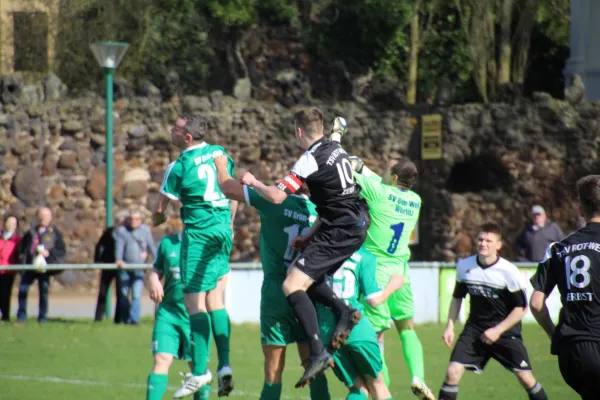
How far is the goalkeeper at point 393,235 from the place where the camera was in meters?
9.33

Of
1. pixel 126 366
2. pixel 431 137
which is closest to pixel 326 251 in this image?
pixel 126 366

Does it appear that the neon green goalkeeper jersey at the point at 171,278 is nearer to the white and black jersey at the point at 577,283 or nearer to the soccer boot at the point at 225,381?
the soccer boot at the point at 225,381

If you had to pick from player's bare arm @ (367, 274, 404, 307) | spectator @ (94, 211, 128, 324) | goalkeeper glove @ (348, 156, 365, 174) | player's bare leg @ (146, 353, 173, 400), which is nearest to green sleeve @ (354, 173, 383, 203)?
goalkeeper glove @ (348, 156, 365, 174)

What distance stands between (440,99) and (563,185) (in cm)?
337

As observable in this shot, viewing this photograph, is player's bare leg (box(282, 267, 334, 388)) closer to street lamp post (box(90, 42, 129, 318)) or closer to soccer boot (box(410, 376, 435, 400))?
soccer boot (box(410, 376, 435, 400))

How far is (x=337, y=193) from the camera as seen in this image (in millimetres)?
7957

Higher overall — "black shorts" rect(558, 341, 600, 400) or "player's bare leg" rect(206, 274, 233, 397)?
"black shorts" rect(558, 341, 600, 400)

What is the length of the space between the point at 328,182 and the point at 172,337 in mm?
1920

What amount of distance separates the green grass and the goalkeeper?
146cm

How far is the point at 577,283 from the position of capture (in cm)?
668

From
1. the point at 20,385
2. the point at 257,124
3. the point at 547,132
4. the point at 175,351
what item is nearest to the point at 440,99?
the point at 547,132

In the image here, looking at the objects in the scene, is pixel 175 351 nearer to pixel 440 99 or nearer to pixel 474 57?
pixel 440 99

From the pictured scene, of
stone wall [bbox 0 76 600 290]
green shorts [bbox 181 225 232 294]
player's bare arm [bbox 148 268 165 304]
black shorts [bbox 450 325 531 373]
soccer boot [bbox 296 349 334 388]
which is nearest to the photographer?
soccer boot [bbox 296 349 334 388]

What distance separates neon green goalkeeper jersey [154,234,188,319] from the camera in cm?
894
